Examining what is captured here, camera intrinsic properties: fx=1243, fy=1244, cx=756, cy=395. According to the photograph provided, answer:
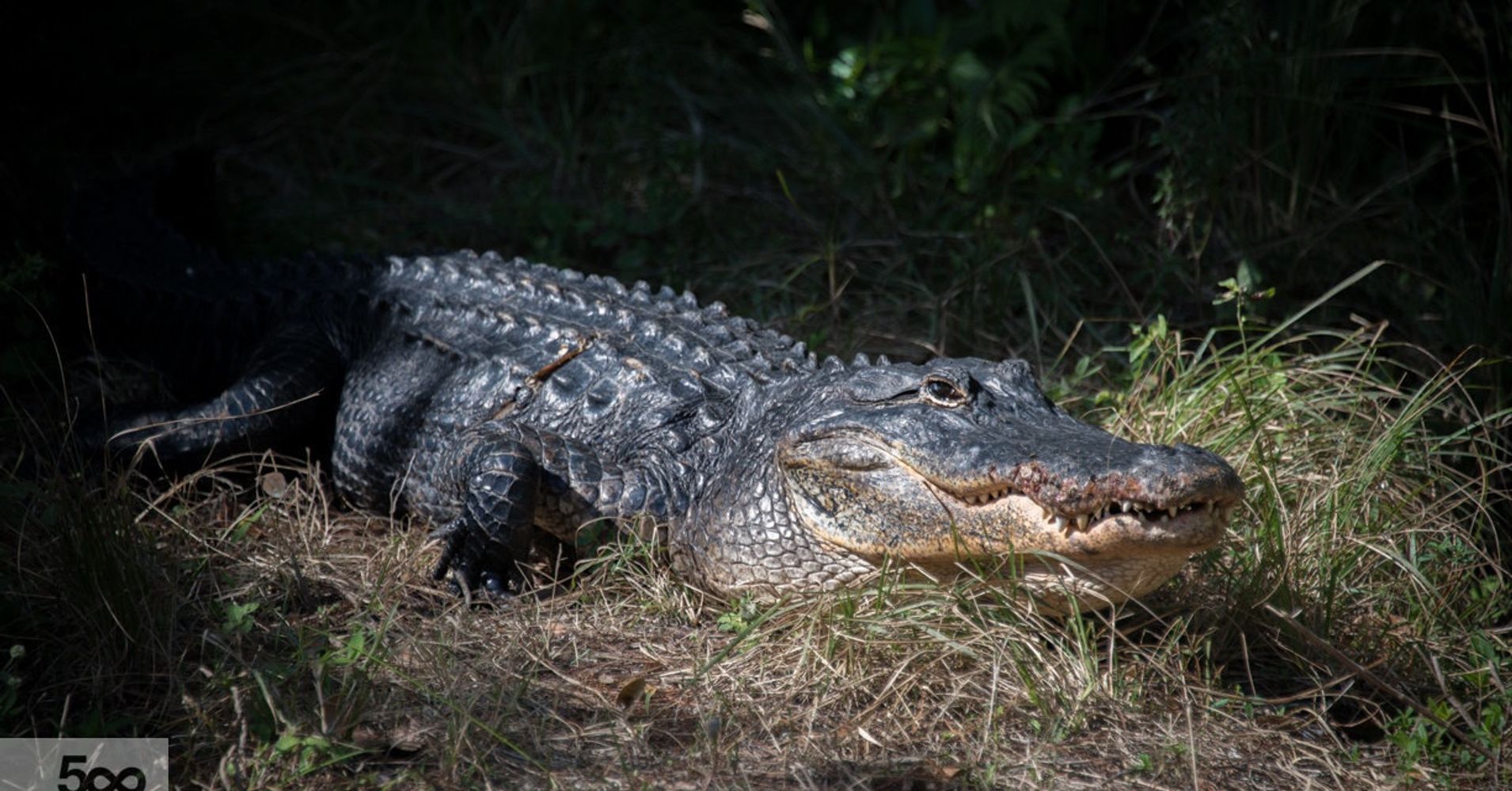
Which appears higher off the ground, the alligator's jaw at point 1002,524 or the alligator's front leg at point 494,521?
the alligator's jaw at point 1002,524

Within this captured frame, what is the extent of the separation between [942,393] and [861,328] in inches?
75.5

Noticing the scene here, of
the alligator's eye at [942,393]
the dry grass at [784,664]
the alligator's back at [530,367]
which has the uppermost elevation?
the alligator's eye at [942,393]

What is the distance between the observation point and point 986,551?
10.5 feet

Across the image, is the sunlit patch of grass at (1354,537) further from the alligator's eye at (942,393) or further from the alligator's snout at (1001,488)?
the alligator's eye at (942,393)

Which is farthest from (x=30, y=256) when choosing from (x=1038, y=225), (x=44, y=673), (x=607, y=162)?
(x=1038, y=225)

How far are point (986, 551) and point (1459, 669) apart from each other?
1442mm

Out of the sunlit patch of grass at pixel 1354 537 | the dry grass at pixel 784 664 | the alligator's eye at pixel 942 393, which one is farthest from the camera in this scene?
the alligator's eye at pixel 942 393

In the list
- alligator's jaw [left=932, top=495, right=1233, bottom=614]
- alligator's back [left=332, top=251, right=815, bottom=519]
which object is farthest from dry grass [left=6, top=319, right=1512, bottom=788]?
alligator's back [left=332, top=251, right=815, bottom=519]

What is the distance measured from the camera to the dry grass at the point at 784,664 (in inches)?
112

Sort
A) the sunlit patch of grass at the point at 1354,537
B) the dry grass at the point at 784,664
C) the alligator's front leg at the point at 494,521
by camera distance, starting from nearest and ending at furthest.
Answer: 1. the dry grass at the point at 784,664
2. the sunlit patch of grass at the point at 1354,537
3. the alligator's front leg at the point at 494,521

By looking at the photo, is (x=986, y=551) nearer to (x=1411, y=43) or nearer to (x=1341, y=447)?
(x=1341, y=447)

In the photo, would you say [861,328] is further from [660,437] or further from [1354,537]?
[1354,537]

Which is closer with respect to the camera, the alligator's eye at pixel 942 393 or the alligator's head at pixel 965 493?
the alligator's head at pixel 965 493

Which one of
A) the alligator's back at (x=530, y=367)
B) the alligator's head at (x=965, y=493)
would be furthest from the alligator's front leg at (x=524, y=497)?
Result: the alligator's head at (x=965, y=493)
